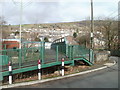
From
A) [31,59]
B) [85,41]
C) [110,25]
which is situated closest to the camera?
[31,59]

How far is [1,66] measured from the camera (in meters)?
7.48

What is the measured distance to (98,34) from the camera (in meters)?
47.1

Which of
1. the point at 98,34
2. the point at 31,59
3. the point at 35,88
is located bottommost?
the point at 35,88

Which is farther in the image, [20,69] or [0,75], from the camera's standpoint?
[20,69]

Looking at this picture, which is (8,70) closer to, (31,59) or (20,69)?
(20,69)

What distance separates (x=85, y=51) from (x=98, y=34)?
115 feet

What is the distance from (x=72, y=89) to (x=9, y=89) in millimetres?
2775

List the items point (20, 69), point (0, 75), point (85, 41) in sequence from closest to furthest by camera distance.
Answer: point (0, 75)
point (20, 69)
point (85, 41)

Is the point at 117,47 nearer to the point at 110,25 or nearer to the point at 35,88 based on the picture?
the point at 110,25

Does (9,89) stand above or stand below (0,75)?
below

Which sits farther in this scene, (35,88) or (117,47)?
(117,47)

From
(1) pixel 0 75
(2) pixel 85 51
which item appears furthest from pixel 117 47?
(1) pixel 0 75

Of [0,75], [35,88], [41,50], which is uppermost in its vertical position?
[41,50]

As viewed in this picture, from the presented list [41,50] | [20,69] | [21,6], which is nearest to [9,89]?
[20,69]
